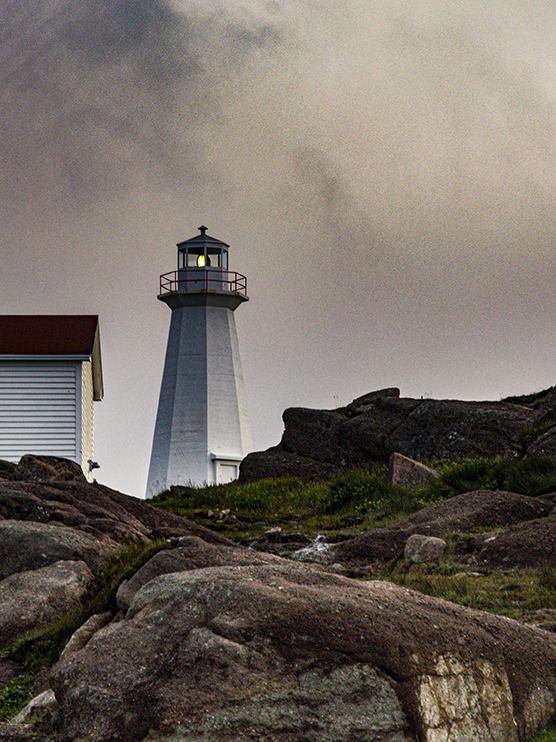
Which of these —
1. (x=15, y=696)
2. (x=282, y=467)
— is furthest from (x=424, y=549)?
(x=282, y=467)

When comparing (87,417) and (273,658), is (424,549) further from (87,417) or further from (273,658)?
(87,417)

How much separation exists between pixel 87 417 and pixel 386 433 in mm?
9768

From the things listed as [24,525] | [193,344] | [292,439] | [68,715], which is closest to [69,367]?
[292,439]

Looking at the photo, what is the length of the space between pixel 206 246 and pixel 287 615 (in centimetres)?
3351

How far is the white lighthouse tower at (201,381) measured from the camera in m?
36.0

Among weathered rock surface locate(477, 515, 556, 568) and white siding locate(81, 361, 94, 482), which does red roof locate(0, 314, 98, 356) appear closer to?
white siding locate(81, 361, 94, 482)

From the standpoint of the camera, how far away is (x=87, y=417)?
30.3m

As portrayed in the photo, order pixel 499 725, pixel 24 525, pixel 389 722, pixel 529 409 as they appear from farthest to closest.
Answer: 1. pixel 529 409
2. pixel 24 525
3. pixel 499 725
4. pixel 389 722

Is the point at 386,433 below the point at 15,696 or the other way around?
the other way around

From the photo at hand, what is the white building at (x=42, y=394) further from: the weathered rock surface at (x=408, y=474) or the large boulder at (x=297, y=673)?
the large boulder at (x=297, y=673)

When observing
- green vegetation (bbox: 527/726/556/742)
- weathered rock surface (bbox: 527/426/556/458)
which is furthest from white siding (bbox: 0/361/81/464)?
green vegetation (bbox: 527/726/556/742)

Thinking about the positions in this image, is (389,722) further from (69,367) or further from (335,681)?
(69,367)

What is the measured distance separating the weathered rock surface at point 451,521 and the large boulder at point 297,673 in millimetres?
6787

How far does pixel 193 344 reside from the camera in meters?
37.6
